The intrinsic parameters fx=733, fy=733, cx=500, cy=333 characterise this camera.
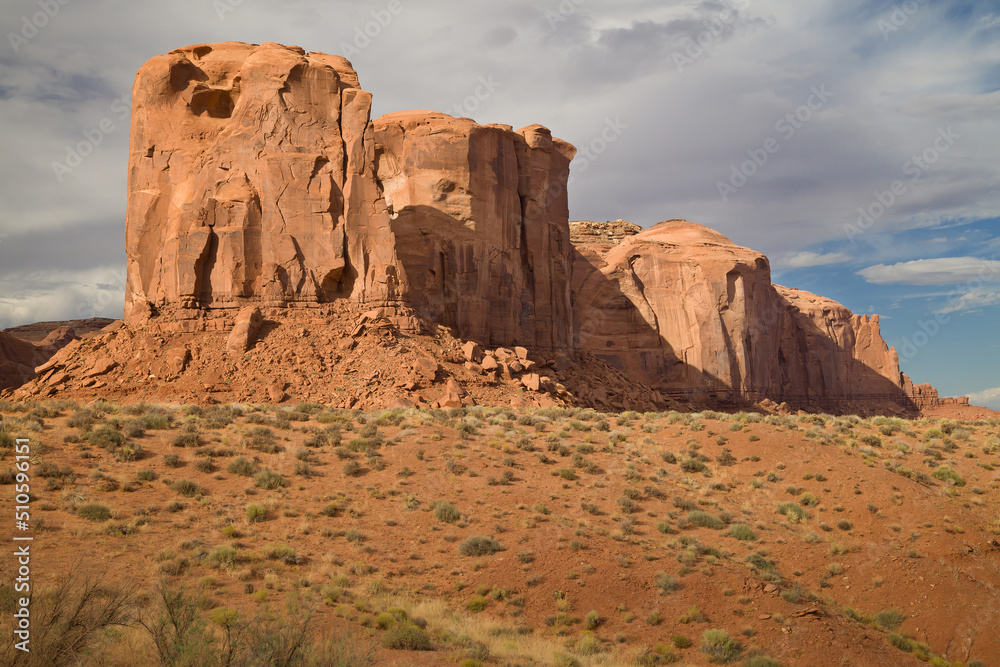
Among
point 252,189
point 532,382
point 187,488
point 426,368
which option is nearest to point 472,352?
point 532,382

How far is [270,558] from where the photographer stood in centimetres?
1318

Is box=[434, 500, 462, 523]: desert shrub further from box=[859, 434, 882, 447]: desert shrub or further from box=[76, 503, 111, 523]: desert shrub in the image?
box=[859, 434, 882, 447]: desert shrub

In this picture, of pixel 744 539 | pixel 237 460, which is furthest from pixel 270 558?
pixel 744 539

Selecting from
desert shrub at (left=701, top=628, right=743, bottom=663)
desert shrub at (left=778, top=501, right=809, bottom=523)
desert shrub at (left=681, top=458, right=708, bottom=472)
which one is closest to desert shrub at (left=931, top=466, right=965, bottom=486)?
desert shrub at (left=778, top=501, right=809, bottom=523)

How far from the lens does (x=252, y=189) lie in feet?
111

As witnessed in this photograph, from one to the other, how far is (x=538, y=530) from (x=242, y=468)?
7296 millimetres

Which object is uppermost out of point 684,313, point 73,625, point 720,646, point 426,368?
point 684,313

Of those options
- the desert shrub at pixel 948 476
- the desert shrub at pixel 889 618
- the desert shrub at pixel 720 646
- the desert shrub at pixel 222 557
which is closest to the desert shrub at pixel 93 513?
the desert shrub at pixel 222 557

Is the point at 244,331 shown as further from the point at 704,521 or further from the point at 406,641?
the point at 406,641

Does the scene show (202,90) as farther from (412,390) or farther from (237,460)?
(237,460)

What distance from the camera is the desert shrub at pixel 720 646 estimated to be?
38.0ft

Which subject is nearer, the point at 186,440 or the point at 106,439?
the point at 106,439

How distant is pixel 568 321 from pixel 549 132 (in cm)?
1279

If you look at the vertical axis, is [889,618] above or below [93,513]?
below
